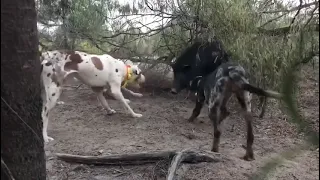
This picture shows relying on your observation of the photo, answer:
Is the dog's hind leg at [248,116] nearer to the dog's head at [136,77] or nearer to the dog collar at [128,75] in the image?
the dog collar at [128,75]

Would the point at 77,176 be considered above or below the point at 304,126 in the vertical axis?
below

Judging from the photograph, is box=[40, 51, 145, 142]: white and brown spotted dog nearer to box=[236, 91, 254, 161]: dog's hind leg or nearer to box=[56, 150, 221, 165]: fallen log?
box=[56, 150, 221, 165]: fallen log

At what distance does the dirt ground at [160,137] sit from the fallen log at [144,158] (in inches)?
2.1

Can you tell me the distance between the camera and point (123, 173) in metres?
3.68

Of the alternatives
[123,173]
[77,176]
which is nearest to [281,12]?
[123,173]

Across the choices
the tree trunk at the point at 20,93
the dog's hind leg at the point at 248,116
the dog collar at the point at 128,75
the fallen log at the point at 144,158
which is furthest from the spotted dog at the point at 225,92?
the dog collar at the point at 128,75

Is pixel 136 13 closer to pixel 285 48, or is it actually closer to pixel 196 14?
pixel 196 14

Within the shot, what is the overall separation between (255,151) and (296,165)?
0.62m

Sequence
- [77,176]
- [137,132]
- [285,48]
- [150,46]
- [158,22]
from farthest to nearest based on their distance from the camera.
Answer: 1. [150,46]
2. [158,22]
3. [137,132]
4. [77,176]
5. [285,48]

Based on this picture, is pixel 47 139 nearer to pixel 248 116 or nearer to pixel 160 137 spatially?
pixel 160 137

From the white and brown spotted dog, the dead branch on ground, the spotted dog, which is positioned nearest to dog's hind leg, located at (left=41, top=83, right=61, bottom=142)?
the white and brown spotted dog

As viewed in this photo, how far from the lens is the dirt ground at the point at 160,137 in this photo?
3.58 metres

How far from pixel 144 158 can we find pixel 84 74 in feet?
6.06

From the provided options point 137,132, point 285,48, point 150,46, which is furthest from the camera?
point 150,46
